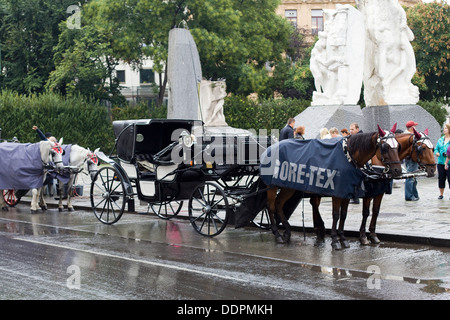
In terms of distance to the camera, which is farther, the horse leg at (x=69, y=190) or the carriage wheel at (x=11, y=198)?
the carriage wheel at (x=11, y=198)

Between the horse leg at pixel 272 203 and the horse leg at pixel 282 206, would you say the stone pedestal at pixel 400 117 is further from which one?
the horse leg at pixel 272 203

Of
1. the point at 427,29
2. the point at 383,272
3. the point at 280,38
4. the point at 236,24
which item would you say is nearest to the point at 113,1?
the point at 236,24

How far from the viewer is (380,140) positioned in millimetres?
9672

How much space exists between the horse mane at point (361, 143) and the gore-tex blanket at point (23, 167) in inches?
325

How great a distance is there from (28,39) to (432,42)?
27.0 metres

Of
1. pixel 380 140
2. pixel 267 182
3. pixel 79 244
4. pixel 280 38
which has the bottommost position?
pixel 79 244

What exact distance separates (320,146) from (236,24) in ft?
98.2

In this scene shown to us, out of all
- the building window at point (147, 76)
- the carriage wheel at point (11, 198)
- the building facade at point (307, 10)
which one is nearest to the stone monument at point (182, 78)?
the carriage wheel at point (11, 198)

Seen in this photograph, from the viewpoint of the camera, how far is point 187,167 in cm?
1234

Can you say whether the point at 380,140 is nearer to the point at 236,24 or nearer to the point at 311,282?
the point at 311,282

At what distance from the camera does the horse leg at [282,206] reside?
11016 mm

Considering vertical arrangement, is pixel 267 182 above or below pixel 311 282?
above

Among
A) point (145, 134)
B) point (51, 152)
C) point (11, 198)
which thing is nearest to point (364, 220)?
point (145, 134)

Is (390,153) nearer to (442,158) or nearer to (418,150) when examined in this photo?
(418,150)
